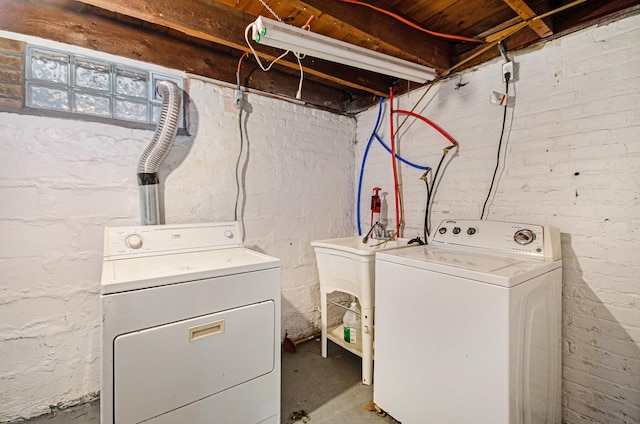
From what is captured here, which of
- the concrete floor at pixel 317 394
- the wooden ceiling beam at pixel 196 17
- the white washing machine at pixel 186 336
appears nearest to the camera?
the white washing machine at pixel 186 336

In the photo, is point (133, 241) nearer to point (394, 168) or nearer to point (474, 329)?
point (474, 329)

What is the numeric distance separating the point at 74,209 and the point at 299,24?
1633mm

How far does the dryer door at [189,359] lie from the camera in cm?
108

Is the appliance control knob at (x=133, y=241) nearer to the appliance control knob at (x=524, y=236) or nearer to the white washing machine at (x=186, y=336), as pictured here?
the white washing machine at (x=186, y=336)

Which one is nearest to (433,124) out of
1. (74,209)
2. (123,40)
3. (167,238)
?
(167,238)

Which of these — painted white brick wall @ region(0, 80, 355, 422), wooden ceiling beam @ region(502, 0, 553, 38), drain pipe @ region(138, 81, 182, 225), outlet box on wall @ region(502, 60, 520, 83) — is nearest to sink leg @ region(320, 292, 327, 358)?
painted white brick wall @ region(0, 80, 355, 422)

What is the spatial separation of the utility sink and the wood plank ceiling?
126 centimetres

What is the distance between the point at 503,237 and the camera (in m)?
Answer: 1.57

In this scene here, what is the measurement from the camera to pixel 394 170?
2.36 metres

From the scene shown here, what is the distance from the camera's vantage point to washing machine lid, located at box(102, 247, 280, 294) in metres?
1.10

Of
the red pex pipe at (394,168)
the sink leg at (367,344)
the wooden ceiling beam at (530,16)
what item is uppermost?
the wooden ceiling beam at (530,16)

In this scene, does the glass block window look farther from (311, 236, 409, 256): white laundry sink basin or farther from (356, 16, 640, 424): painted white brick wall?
(356, 16, 640, 424): painted white brick wall

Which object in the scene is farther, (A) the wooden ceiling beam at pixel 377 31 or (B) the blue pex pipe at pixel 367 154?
(B) the blue pex pipe at pixel 367 154

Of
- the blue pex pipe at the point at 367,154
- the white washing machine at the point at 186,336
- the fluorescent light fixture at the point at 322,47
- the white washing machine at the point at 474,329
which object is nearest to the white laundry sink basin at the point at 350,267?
the white washing machine at the point at 474,329
